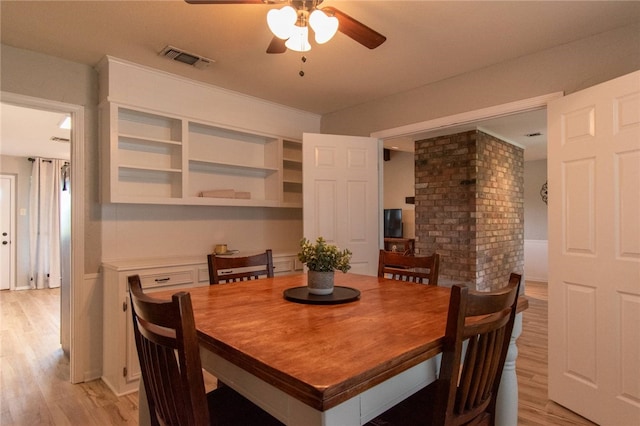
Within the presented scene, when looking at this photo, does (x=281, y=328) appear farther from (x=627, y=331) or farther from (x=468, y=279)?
(x=468, y=279)

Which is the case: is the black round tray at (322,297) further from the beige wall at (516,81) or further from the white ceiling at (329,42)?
the beige wall at (516,81)

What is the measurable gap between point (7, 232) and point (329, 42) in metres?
6.99

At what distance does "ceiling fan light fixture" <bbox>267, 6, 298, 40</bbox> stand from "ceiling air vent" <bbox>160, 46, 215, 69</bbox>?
1241 millimetres

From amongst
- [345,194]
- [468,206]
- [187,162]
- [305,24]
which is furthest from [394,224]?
[305,24]

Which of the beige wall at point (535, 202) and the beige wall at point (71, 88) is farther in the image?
the beige wall at point (535, 202)

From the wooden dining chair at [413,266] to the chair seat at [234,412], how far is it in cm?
122

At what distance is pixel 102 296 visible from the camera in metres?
2.76

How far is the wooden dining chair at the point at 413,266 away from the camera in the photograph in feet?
6.78

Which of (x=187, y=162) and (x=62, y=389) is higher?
(x=187, y=162)

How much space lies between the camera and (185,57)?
260cm

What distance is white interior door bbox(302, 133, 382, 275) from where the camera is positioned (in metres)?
3.42

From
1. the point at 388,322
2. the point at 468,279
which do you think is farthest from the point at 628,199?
the point at 468,279

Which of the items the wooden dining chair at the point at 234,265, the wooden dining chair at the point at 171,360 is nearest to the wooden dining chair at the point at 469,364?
the wooden dining chair at the point at 171,360

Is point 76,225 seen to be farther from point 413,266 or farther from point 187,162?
point 413,266
